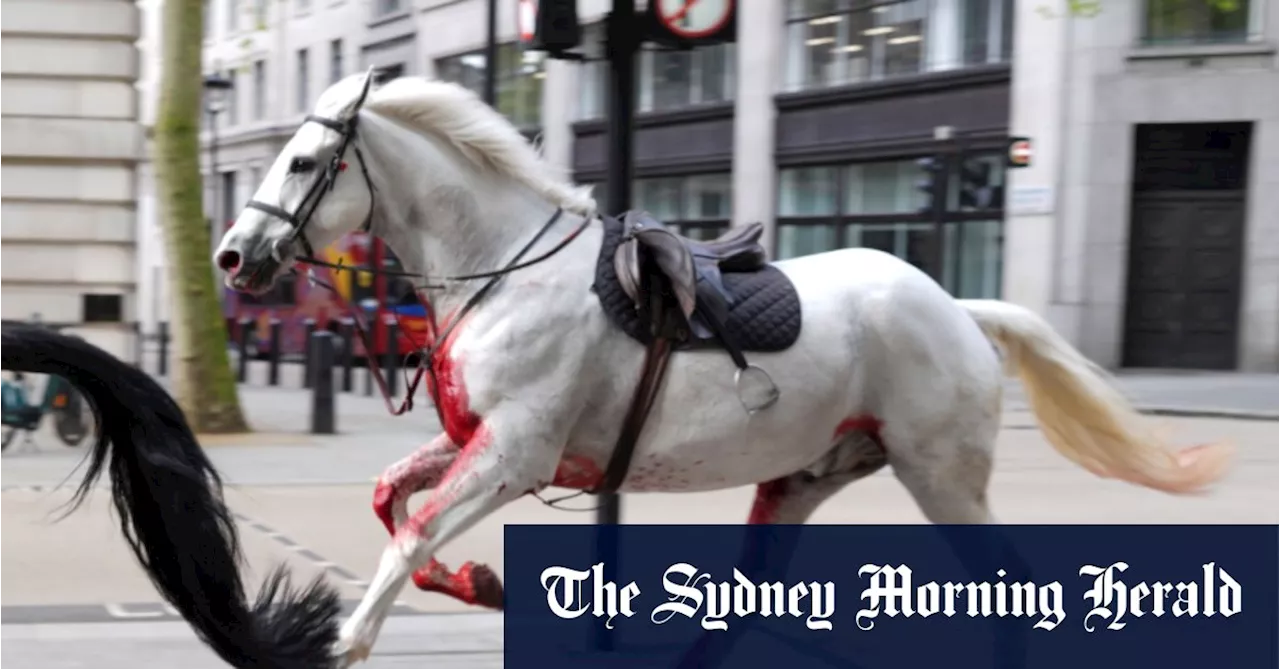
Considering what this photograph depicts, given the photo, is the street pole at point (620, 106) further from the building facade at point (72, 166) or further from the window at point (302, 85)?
the window at point (302, 85)

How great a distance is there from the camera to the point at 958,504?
16.7 ft

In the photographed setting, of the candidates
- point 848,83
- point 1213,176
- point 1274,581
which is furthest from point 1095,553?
point 848,83

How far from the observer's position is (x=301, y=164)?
4664 millimetres

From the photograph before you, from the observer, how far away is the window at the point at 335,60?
1777 inches

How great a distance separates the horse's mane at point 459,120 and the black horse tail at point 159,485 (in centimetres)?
161

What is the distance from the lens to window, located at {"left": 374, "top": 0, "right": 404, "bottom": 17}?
4162 cm

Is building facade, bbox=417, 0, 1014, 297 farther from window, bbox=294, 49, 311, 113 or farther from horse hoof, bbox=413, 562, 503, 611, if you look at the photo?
horse hoof, bbox=413, 562, 503, 611

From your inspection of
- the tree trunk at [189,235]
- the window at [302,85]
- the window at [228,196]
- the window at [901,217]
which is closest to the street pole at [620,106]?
the tree trunk at [189,235]

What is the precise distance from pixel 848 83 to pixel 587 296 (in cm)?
2417

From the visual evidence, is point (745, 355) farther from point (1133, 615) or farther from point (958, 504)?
point (1133, 615)

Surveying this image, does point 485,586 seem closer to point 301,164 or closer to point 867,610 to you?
point 301,164

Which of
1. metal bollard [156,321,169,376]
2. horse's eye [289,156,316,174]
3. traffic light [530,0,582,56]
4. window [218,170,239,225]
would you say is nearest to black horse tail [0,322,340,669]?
horse's eye [289,156,316,174]

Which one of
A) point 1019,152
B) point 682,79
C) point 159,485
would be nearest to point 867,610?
point 159,485

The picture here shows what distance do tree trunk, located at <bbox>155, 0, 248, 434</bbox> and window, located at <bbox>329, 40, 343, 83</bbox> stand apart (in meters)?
30.5
